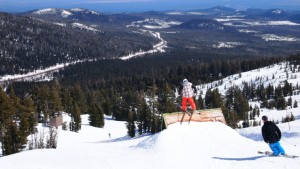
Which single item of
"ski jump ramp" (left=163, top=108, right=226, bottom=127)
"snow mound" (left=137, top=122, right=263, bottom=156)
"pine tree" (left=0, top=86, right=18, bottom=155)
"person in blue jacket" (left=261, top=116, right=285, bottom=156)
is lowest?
"pine tree" (left=0, top=86, right=18, bottom=155)

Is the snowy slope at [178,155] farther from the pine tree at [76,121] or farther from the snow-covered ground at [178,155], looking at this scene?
the pine tree at [76,121]

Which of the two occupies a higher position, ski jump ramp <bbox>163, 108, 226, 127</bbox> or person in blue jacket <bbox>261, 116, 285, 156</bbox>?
person in blue jacket <bbox>261, 116, 285, 156</bbox>

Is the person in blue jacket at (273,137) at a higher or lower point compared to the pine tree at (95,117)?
higher

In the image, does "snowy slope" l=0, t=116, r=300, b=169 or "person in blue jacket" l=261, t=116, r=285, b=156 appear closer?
"snowy slope" l=0, t=116, r=300, b=169

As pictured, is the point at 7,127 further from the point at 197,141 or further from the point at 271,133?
the point at 271,133

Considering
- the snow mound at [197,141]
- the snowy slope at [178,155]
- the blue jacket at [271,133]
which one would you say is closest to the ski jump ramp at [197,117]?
the snowy slope at [178,155]

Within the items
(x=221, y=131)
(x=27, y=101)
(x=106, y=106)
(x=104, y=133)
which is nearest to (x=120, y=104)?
(x=106, y=106)

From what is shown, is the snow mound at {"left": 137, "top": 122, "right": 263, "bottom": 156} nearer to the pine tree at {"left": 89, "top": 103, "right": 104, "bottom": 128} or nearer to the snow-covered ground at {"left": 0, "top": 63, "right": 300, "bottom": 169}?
the snow-covered ground at {"left": 0, "top": 63, "right": 300, "bottom": 169}

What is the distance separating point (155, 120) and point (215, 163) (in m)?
59.4

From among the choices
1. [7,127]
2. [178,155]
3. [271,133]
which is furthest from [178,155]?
[7,127]

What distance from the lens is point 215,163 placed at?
22.1m

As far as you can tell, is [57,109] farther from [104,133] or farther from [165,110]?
[165,110]

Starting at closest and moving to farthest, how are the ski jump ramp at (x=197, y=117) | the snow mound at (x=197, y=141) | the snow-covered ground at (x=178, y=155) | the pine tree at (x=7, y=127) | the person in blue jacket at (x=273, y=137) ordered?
the snow-covered ground at (x=178, y=155) < the person in blue jacket at (x=273, y=137) < the snow mound at (x=197, y=141) < the ski jump ramp at (x=197, y=117) < the pine tree at (x=7, y=127)

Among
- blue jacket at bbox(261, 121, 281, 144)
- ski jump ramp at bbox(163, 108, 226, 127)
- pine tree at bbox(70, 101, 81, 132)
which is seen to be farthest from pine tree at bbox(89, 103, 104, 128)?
blue jacket at bbox(261, 121, 281, 144)
